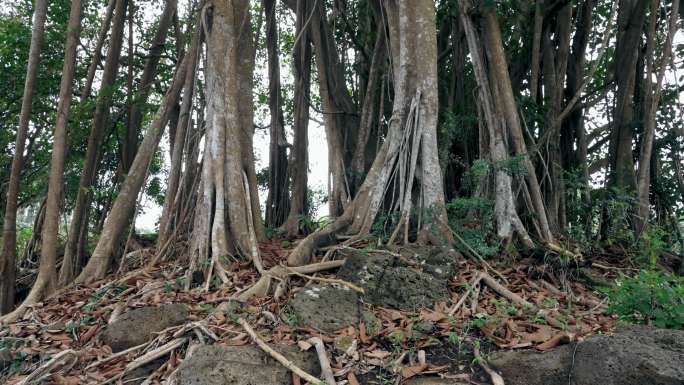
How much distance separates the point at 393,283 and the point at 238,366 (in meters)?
1.44

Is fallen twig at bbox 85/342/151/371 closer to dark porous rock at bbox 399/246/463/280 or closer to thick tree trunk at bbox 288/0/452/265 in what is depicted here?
thick tree trunk at bbox 288/0/452/265

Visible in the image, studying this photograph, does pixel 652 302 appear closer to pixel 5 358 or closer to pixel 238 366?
pixel 238 366

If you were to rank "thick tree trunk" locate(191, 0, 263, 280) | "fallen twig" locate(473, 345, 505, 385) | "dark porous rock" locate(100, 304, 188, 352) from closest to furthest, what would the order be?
"fallen twig" locate(473, 345, 505, 385)
"dark porous rock" locate(100, 304, 188, 352)
"thick tree trunk" locate(191, 0, 263, 280)

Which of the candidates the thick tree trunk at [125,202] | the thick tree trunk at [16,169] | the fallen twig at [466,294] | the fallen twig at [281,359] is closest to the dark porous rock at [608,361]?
the fallen twig at [466,294]

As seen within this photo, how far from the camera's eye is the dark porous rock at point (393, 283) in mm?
4031

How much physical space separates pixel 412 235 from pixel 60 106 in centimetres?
389

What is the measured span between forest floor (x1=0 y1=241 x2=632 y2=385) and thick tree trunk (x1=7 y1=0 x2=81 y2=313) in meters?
0.78

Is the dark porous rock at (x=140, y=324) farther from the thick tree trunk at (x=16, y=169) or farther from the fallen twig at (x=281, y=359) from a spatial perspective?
the thick tree trunk at (x=16, y=169)

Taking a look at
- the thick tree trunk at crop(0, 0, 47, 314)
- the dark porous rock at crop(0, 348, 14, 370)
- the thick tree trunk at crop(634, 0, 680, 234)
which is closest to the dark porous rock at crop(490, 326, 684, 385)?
the dark porous rock at crop(0, 348, 14, 370)

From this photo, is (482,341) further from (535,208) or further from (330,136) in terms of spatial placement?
(330,136)

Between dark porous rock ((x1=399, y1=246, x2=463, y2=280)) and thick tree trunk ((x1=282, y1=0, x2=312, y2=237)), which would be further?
thick tree trunk ((x1=282, y1=0, x2=312, y2=237))

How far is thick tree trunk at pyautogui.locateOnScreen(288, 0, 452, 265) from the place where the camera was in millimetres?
5086

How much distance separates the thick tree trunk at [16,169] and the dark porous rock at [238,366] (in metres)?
4.27

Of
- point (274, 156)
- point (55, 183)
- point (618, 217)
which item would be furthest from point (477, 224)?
point (55, 183)
